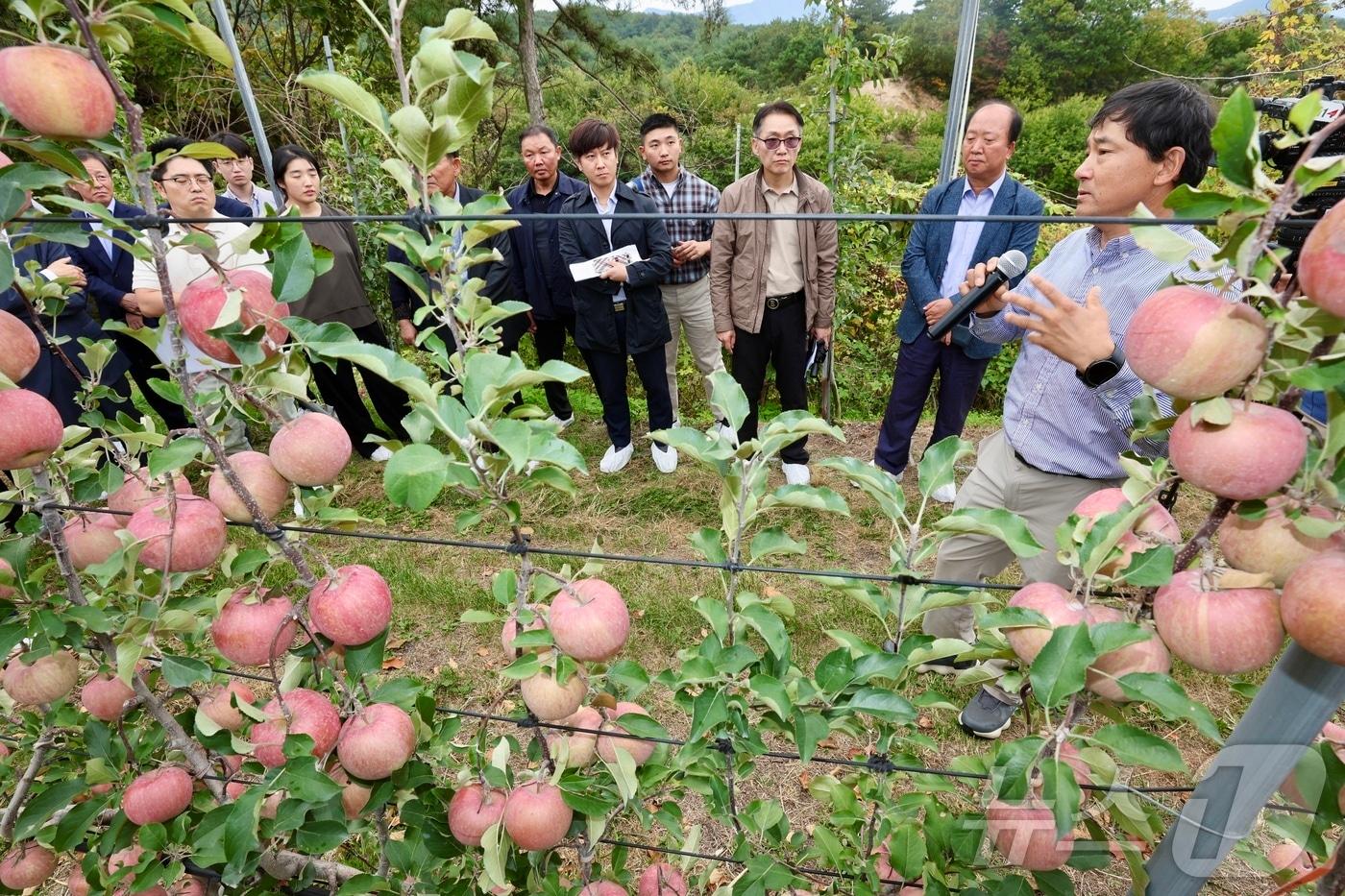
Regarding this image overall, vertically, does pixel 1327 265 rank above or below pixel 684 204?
above

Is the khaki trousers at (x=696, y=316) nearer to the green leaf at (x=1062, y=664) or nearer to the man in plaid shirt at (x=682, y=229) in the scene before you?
the man in plaid shirt at (x=682, y=229)

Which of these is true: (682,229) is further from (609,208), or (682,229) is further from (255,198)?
(255,198)

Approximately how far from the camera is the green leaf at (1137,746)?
706 millimetres

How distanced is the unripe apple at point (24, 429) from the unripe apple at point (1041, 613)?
1.08 meters

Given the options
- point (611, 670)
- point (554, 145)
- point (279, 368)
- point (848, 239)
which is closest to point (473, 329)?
point (279, 368)

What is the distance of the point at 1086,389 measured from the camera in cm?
A: 157

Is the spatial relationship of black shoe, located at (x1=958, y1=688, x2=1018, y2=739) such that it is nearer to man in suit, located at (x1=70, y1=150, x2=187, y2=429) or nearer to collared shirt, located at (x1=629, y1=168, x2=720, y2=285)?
collared shirt, located at (x1=629, y1=168, x2=720, y2=285)

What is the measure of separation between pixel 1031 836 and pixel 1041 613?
29 centimetres

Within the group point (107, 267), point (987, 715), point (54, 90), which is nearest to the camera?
point (54, 90)

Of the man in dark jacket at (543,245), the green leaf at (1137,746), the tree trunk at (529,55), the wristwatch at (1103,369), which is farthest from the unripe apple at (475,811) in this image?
the tree trunk at (529,55)

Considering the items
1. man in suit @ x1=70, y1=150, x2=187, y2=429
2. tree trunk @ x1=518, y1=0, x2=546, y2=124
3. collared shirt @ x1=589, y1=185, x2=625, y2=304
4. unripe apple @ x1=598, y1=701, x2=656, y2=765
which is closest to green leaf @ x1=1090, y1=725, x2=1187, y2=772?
unripe apple @ x1=598, y1=701, x2=656, y2=765

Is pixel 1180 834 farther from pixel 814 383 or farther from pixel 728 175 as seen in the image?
pixel 728 175

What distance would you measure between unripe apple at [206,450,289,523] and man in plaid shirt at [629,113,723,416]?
2801 millimetres

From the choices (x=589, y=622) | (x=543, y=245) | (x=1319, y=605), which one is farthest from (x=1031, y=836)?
(x=543, y=245)
